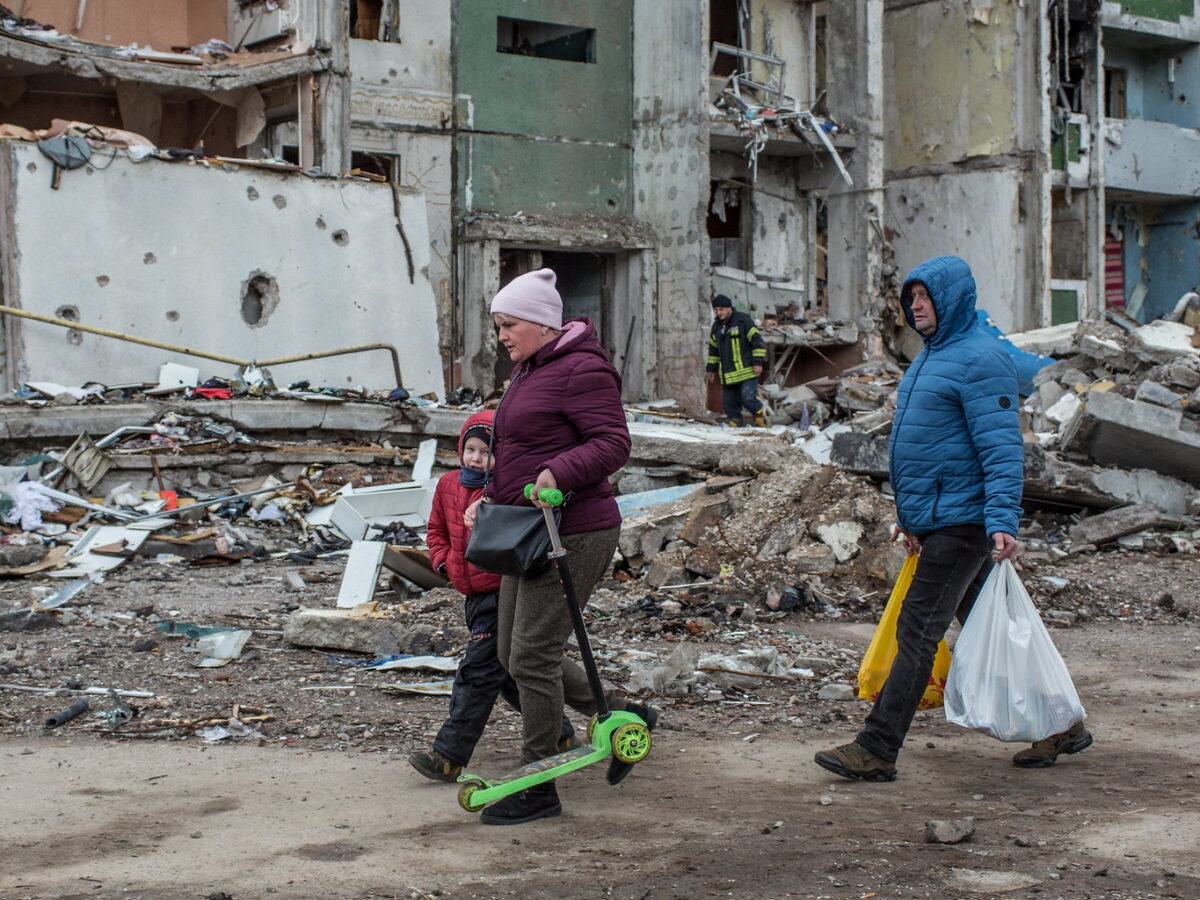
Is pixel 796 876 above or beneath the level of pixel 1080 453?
beneath

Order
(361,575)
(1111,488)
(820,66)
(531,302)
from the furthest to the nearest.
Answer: (820,66) → (1111,488) → (361,575) → (531,302)

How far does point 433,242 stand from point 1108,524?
1122 cm

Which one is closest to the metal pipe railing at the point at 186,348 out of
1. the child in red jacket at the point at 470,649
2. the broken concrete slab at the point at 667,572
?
the broken concrete slab at the point at 667,572

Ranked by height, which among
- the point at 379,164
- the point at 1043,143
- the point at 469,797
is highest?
the point at 1043,143

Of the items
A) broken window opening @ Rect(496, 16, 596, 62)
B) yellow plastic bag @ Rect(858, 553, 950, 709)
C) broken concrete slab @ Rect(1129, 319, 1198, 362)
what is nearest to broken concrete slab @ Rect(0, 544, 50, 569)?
yellow plastic bag @ Rect(858, 553, 950, 709)

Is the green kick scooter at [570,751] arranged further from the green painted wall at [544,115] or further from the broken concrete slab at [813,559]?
the green painted wall at [544,115]

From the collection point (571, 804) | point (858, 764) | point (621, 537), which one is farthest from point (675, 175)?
point (571, 804)

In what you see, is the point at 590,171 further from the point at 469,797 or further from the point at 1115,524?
the point at 469,797

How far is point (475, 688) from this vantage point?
477 centimetres

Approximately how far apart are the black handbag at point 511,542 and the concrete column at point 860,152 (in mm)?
19235

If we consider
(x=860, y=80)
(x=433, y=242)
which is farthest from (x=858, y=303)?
(x=433, y=242)

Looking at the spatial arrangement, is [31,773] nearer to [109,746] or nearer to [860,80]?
[109,746]

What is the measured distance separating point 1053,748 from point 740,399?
12.0m

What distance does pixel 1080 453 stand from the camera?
1230cm
